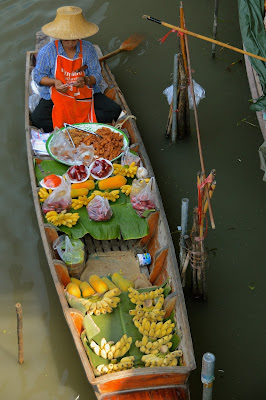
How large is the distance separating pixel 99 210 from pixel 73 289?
3.05 ft

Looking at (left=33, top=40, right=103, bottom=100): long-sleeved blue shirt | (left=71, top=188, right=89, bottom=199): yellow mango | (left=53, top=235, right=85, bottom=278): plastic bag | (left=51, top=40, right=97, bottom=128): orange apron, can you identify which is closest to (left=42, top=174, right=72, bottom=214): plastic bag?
(left=71, top=188, right=89, bottom=199): yellow mango

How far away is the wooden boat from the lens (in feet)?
14.4

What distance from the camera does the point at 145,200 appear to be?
19.2 ft

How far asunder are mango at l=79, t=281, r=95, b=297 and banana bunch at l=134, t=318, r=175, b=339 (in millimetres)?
564

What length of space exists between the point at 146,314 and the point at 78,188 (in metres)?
1.75

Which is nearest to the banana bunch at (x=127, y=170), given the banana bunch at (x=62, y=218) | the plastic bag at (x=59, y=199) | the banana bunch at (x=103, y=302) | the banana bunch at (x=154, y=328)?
the plastic bag at (x=59, y=199)

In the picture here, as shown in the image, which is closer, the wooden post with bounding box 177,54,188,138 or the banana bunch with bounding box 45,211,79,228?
the banana bunch with bounding box 45,211,79,228

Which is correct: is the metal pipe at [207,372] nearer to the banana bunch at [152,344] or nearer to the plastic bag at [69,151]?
the banana bunch at [152,344]

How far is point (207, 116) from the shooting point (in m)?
8.13

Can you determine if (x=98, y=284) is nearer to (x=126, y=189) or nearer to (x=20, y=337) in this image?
(x=20, y=337)

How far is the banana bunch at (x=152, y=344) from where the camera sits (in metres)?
4.70

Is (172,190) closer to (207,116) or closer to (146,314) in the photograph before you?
(207,116)

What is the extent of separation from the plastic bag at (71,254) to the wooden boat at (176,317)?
0.08m

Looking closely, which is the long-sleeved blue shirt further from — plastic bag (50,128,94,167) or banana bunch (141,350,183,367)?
banana bunch (141,350,183,367)
